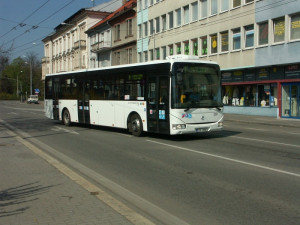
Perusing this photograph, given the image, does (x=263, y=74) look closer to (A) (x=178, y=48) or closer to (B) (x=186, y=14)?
(B) (x=186, y=14)

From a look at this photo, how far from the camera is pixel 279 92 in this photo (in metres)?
27.1

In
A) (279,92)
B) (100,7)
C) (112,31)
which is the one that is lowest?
(279,92)

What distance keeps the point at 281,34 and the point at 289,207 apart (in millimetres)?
23677

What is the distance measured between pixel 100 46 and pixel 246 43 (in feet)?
103

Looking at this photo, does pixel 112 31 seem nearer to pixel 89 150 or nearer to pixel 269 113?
pixel 269 113

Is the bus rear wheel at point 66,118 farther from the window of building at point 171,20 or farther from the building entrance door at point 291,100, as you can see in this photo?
the window of building at point 171,20

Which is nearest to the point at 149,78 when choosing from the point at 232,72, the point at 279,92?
the point at 279,92

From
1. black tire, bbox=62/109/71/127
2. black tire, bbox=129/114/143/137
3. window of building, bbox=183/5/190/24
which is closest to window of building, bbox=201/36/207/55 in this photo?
window of building, bbox=183/5/190/24

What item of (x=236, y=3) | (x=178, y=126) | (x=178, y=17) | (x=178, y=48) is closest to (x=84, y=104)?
(x=178, y=126)

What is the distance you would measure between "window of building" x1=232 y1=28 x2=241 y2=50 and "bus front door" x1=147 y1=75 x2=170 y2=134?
19.4 metres

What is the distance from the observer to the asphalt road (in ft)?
16.9

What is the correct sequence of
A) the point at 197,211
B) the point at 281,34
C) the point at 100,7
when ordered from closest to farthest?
the point at 197,211 → the point at 281,34 → the point at 100,7

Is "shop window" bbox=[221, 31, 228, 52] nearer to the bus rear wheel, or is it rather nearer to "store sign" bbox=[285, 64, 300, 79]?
"store sign" bbox=[285, 64, 300, 79]

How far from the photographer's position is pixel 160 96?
13.0m
